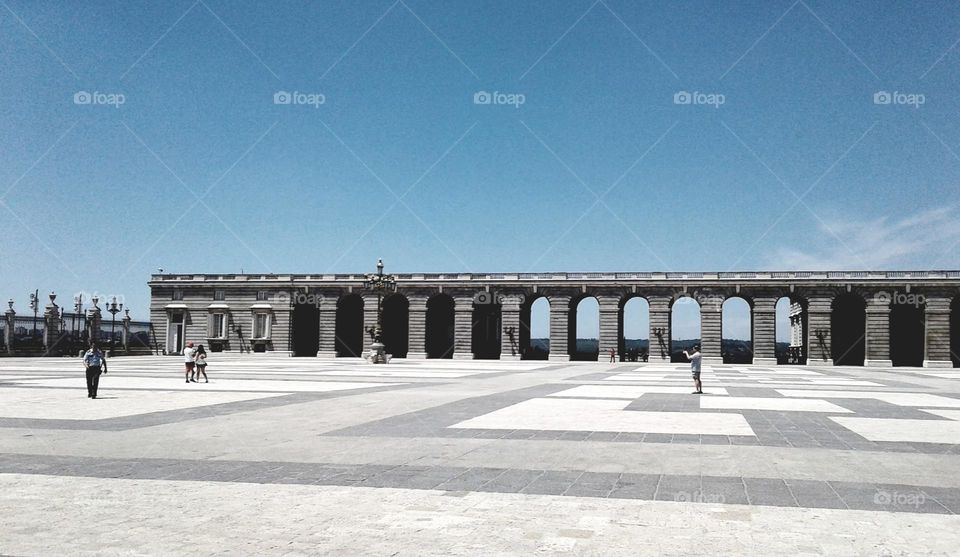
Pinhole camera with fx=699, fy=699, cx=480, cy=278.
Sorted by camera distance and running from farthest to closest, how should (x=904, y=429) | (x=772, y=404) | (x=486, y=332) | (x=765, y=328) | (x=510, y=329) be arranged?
(x=486, y=332) → (x=510, y=329) → (x=765, y=328) → (x=772, y=404) → (x=904, y=429)

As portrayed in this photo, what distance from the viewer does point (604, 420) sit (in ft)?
49.9

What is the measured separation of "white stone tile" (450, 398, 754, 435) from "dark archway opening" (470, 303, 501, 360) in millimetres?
51456

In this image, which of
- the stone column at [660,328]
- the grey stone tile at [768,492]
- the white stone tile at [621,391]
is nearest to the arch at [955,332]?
the stone column at [660,328]

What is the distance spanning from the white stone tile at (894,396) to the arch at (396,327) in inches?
2126

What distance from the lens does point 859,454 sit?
10.9 metres

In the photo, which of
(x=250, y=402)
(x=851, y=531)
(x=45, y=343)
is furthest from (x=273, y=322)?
(x=851, y=531)

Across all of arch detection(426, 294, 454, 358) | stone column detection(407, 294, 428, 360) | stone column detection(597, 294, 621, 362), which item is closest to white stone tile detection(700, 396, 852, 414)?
stone column detection(597, 294, 621, 362)

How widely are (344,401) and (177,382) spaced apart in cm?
1077

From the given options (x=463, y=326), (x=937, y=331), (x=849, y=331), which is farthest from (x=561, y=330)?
(x=937, y=331)

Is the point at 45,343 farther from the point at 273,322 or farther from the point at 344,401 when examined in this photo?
the point at 344,401

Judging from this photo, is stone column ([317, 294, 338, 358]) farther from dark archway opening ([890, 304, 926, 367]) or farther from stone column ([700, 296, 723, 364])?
dark archway opening ([890, 304, 926, 367])

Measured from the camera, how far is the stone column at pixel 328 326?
70.6 m

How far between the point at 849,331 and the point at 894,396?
49.9 meters

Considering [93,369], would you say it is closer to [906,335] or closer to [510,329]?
[510,329]
